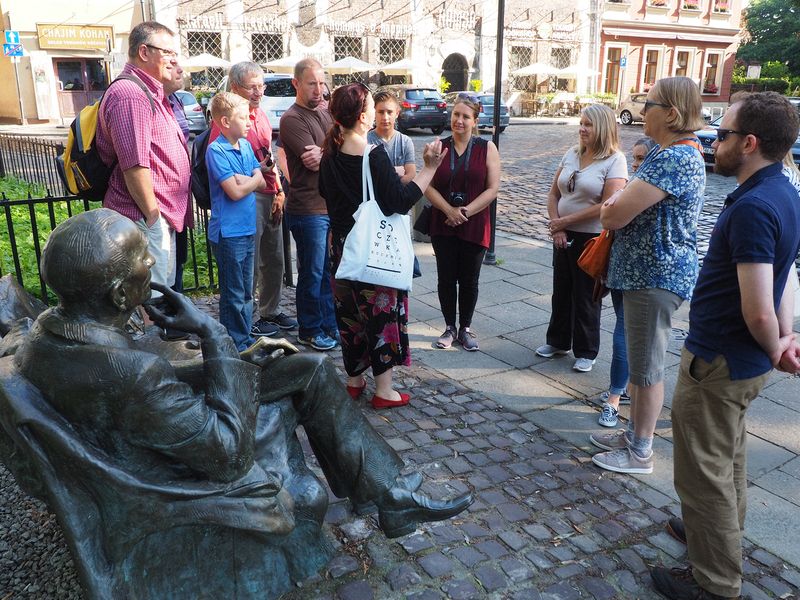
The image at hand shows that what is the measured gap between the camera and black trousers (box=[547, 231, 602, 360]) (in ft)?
15.7

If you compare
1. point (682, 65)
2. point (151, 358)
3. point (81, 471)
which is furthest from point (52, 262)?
point (682, 65)

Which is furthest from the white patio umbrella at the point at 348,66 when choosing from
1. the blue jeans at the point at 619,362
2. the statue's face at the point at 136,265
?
the statue's face at the point at 136,265

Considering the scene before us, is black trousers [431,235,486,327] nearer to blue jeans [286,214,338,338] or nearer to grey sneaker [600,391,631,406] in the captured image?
blue jeans [286,214,338,338]

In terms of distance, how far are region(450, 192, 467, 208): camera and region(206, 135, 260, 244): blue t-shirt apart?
1.44 metres

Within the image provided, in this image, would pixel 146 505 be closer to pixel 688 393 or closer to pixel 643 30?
pixel 688 393

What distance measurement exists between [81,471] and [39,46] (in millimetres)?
29352

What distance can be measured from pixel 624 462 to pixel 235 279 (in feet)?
8.77

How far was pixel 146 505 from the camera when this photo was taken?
2.12 metres

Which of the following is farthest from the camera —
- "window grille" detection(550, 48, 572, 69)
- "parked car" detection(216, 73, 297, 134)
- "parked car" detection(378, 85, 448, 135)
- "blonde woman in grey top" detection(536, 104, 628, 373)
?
"window grille" detection(550, 48, 572, 69)

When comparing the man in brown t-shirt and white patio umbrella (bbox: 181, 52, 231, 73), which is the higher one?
Result: white patio umbrella (bbox: 181, 52, 231, 73)

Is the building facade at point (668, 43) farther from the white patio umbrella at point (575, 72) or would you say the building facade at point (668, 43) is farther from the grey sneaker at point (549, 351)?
the grey sneaker at point (549, 351)

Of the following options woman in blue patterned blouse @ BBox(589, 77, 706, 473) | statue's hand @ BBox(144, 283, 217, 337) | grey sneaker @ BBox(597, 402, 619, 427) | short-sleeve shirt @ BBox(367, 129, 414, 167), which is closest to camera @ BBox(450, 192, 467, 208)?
short-sleeve shirt @ BBox(367, 129, 414, 167)

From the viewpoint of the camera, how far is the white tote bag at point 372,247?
155 inches

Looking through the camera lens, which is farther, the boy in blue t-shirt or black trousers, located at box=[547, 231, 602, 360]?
black trousers, located at box=[547, 231, 602, 360]
